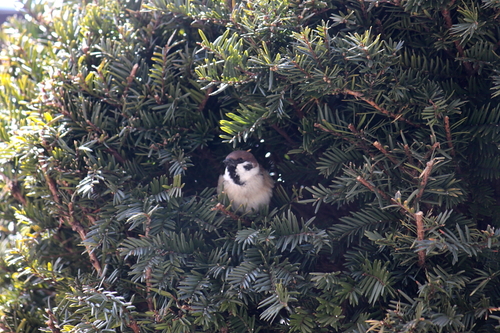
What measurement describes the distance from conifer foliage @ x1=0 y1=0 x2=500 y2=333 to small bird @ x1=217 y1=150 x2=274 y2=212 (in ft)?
0.44

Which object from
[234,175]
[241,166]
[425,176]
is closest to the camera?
[425,176]

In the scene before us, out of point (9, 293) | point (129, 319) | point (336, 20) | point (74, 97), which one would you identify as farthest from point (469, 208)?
point (9, 293)

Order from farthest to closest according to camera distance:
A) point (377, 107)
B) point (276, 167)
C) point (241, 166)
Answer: point (241, 166) → point (276, 167) → point (377, 107)

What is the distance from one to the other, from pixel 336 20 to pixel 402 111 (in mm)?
238

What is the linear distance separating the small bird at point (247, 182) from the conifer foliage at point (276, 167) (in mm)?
135

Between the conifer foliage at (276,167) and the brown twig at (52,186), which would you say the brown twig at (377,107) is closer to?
the conifer foliage at (276,167)

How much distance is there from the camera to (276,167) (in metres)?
1.30

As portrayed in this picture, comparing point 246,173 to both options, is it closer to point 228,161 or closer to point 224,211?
point 228,161

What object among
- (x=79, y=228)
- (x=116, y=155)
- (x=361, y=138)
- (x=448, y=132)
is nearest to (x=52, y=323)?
(x=79, y=228)

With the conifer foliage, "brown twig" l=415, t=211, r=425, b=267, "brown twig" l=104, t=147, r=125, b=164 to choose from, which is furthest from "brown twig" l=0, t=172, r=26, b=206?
"brown twig" l=415, t=211, r=425, b=267

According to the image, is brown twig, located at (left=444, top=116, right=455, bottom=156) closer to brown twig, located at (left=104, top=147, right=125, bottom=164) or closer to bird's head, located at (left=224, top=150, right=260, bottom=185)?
bird's head, located at (left=224, top=150, right=260, bottom=185)

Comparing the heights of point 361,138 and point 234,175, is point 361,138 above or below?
above

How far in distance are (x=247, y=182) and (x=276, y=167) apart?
0.46 meters

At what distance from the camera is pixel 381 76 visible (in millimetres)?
954
